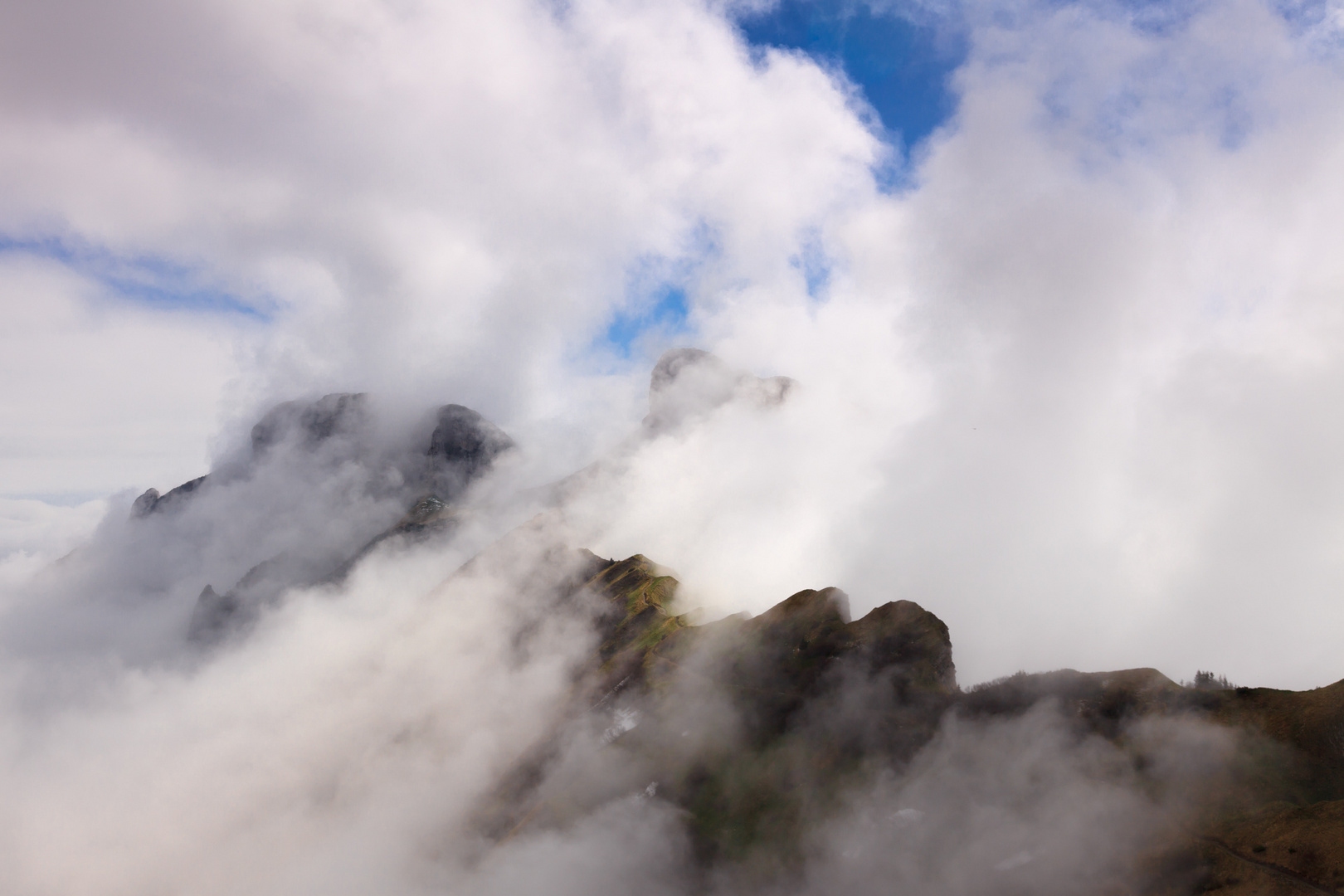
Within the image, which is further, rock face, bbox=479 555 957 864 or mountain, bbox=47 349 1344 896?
rock face, bbox=479 555 957 864

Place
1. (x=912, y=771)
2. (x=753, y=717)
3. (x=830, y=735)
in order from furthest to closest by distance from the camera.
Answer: (x=753, y=717), (x=830, y=735), (x=912, y=771)

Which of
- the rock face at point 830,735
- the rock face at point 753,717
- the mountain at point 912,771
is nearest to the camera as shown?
the rock face at point 830,735

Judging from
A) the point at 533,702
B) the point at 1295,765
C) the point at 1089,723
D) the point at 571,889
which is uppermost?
the point at 533,702

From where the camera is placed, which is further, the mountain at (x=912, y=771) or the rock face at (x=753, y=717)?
the rock face at (x=753, y=717)

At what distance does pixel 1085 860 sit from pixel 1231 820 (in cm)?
1837

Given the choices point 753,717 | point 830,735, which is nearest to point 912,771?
point 830,735

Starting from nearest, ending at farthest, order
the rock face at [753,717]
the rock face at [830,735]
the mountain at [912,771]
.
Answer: the rock face at [830,735] → the mountain at [912,771] → the rock face at [753,717]

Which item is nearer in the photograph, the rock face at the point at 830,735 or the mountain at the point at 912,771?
the rock face at the point at 830,735

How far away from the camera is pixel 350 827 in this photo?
177625mm

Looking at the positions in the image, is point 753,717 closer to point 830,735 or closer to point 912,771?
point 830,735

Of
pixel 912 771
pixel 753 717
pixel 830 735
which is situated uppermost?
pixel 753 717

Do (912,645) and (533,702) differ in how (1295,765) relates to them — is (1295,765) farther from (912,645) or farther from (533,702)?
(533,702)

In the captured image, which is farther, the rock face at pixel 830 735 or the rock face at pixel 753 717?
the rock face at pixel 753 717

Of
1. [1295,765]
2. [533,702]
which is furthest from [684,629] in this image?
[1295,765]
